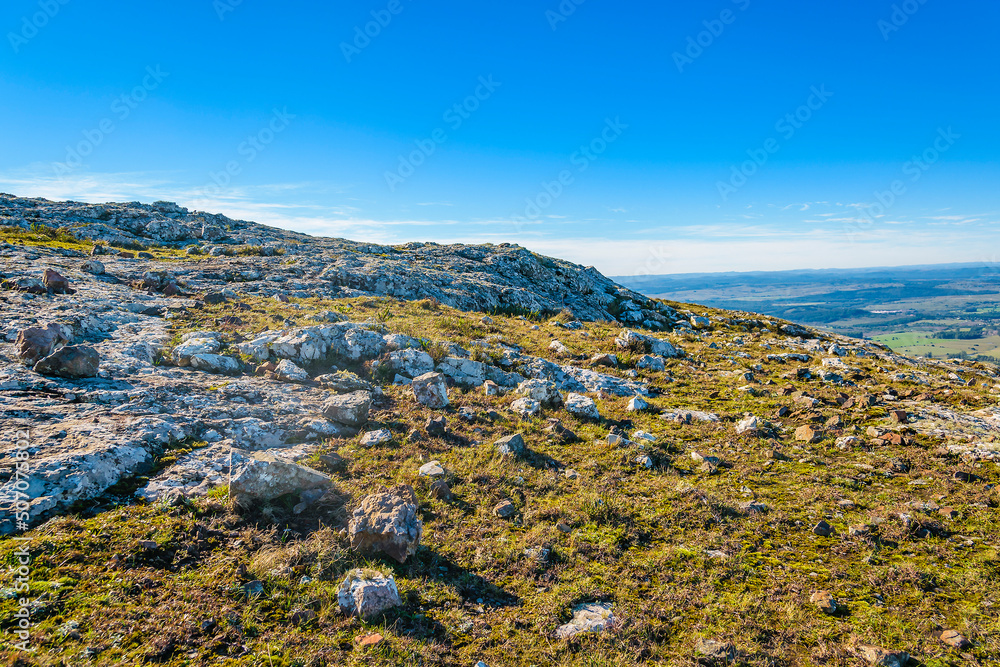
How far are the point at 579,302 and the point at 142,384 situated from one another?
32840 millimetres

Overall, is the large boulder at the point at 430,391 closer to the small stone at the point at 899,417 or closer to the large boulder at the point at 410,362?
the large boulder at the point at 410,362

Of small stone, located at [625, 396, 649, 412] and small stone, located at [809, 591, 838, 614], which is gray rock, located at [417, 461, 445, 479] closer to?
small stone, located at [809, 591, 838, 614]

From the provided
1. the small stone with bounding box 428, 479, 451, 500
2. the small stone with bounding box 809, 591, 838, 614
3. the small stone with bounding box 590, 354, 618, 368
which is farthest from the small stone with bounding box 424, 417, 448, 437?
the small stone with bounding box 590, 354, 618, 368

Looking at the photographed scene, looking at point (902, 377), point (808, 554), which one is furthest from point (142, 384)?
point (902, 377)

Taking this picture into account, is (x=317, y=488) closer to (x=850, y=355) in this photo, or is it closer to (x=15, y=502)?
(x=15, y=502)

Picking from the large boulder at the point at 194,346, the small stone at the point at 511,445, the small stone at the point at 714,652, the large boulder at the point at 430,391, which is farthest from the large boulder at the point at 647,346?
the large boulder at the point at 194,346

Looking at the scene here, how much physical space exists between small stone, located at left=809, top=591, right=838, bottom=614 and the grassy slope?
0.43ft

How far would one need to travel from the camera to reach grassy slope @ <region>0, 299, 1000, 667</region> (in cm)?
456

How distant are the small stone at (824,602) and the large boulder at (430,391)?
8.41m

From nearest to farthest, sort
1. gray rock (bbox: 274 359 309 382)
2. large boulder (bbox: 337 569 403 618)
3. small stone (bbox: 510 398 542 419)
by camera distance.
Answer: large boulder (bbox: 337 569 403 618) → gray rock (bbox: 274 359 309 382) → small stone (bbox: 510 398 542 419)

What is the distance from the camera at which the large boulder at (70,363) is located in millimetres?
8742

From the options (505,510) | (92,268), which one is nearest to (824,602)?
(505,510)

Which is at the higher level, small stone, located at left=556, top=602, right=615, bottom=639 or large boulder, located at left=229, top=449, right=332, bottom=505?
large boulder, located at left=229, top=449, right=332, bottom=505

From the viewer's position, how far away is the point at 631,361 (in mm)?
16906
